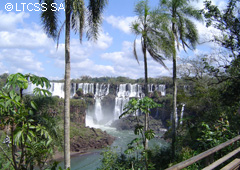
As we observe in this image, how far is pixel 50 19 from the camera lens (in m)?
7.06

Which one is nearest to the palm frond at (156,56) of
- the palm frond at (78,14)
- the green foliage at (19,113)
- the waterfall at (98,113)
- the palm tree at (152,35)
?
the palm tree at (152,35)

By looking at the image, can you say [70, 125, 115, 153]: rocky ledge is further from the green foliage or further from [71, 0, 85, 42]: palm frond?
the green foliage

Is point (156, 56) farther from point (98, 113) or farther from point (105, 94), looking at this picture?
point (98, 113)

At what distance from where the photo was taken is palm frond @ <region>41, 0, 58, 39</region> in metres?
6.84

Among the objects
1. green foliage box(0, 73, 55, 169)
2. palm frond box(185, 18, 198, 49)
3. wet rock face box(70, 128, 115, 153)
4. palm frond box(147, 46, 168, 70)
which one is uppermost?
palm frond box(185, 18, 198, 49)

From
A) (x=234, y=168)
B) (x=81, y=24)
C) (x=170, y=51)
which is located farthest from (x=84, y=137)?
(x=234, y=168)

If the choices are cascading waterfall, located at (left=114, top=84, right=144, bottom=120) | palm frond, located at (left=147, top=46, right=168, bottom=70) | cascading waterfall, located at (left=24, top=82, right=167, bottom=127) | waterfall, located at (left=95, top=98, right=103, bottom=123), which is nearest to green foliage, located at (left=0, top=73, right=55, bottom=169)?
palm frond, located at (left=147, top=46, right=168, bottom=70)

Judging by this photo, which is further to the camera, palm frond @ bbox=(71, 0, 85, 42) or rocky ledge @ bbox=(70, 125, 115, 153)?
rocky ledge @ bbox=(70, 125, 115, 153)

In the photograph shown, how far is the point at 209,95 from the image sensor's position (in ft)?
43.2

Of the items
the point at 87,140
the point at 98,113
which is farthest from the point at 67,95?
the point at 98,113

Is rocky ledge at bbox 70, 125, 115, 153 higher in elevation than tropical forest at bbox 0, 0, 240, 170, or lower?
lower

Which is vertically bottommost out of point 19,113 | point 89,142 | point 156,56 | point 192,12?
point 89,142

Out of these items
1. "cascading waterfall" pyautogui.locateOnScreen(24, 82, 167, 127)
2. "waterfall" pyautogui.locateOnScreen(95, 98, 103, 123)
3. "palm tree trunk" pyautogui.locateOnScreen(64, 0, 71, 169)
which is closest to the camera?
"palm tree trunk" pyautogui.locateOnScreen(64, 0, 71, 169)

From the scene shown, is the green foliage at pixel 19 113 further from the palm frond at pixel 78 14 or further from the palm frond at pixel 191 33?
the palm frond at pixel 191 33
